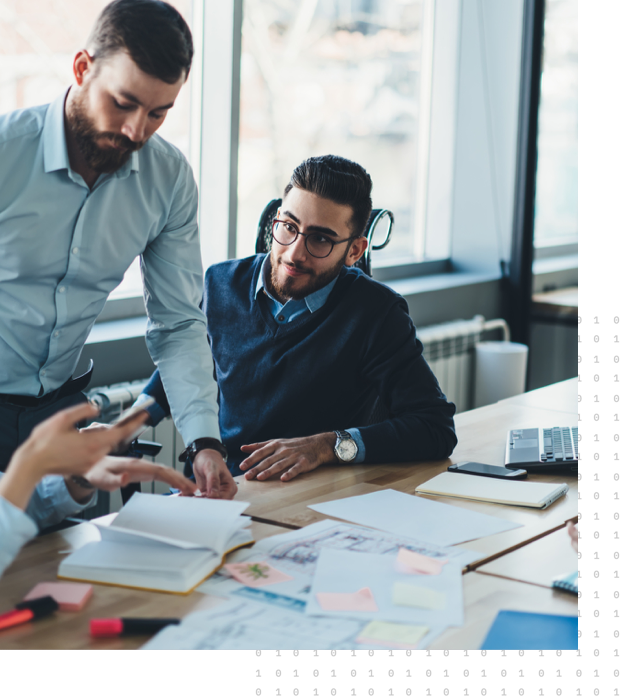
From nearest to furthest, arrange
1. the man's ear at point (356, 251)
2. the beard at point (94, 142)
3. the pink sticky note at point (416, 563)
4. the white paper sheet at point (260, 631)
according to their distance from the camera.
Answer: the white paper sheet at point (260, 631) → the pink sticky note at point (416, 563) → the beard at point (94, 142) → the man's ear at point (356, 251)

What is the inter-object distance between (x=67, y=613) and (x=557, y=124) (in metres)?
3.84

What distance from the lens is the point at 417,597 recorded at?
3.60ft

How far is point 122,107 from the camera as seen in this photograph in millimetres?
1408

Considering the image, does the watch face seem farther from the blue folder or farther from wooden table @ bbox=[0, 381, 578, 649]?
the blue folder

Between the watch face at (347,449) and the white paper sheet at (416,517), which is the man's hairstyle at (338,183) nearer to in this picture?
the watch face at (347,449)

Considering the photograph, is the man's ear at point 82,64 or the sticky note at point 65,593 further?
the man's ear at point 82,64

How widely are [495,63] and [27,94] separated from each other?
2.50 metres

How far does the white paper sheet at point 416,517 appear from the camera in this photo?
1.36 meters

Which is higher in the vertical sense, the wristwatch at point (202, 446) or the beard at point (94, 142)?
the beard at point (94, 142)

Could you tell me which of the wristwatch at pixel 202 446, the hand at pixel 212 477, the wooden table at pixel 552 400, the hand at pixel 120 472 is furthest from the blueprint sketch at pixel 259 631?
the wooden table at pixel 552 400

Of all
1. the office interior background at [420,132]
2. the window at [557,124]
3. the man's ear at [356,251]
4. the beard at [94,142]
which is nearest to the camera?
the beard at [94,142]

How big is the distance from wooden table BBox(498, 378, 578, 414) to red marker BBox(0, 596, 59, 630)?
1.62 m

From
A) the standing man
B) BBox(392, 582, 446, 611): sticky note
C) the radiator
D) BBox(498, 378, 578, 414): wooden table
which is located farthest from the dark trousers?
the radiator

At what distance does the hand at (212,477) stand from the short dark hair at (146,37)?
69 centimetres
